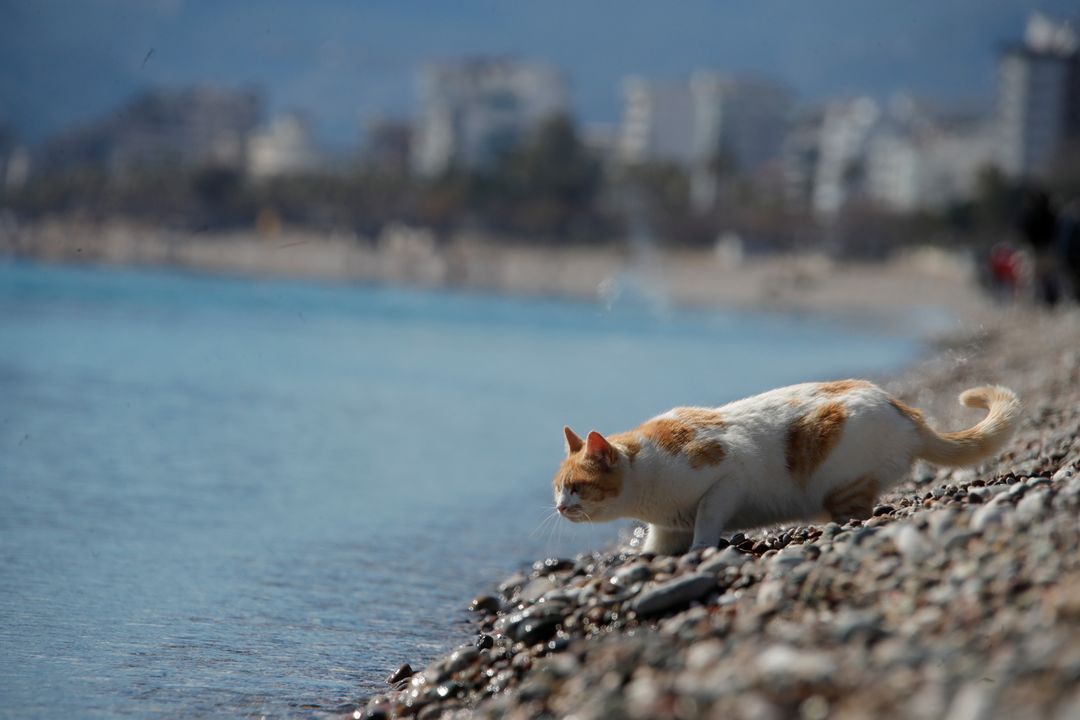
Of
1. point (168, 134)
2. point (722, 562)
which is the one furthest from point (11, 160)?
point (722, 562)

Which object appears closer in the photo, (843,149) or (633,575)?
(633,575)

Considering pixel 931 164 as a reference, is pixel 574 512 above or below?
below

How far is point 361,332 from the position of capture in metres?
35.8

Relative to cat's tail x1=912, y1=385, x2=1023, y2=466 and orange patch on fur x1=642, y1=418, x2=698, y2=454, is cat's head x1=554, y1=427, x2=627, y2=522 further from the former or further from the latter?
cat's tail x1=912, y1=385, x2=1023, y2=466

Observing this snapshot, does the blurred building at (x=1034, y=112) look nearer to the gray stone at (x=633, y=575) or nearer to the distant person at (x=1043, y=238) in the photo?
the distant person at (x=1043, y=238)

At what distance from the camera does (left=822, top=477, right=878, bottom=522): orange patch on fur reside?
5305 millimetres

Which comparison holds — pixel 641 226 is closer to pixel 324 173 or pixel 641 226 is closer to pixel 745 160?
pixel 324 173

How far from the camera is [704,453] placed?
5234mm

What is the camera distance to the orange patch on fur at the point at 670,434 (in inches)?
208

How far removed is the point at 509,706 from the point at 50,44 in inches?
5511

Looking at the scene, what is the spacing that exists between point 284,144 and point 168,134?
1649cm

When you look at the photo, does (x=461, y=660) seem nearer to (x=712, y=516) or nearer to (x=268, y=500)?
(x=712, y=516)

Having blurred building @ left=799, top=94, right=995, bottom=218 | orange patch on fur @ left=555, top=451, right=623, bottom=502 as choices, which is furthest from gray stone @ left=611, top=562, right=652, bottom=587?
blurred building @ left=799, top=94, right=995, bottom=218

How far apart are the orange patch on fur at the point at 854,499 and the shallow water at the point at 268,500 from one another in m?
1.65
